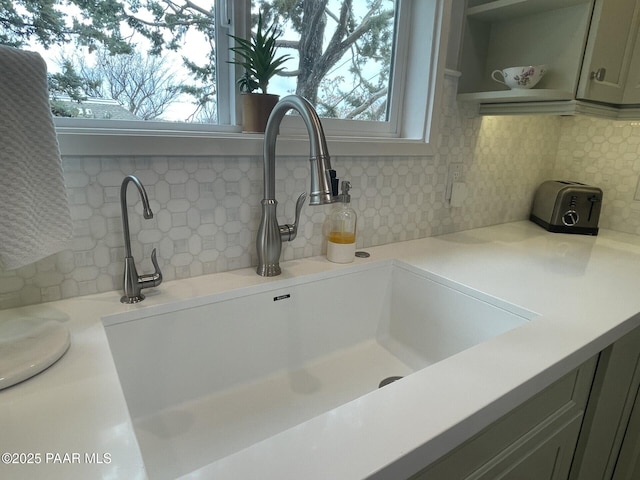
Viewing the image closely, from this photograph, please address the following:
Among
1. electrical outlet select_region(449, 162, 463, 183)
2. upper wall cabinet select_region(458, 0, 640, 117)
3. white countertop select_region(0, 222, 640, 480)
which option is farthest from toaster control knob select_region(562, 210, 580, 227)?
white countertop select_region(0, 222, 640, 480)

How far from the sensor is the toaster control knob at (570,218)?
1584mm

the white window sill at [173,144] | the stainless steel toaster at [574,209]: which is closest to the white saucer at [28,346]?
the white window sill at [173,144]

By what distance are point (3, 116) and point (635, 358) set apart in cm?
139

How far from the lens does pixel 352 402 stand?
53 cm

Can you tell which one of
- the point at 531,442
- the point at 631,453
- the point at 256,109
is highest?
the point at 256,109

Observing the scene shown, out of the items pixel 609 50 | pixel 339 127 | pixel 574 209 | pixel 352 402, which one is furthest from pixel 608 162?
pixel 352 402

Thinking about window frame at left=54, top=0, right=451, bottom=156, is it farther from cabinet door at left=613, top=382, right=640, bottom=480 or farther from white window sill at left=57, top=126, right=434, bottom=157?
cabinet door at left=613, top=382, right=640, bottom=480

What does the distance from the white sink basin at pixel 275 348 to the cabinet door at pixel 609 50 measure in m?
0.85

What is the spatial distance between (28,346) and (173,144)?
47 centimetres

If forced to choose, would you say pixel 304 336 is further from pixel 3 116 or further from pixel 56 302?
pixel 3 116

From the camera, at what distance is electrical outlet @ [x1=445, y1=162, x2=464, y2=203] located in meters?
1.43

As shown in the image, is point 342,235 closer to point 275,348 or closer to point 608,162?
point 275,348

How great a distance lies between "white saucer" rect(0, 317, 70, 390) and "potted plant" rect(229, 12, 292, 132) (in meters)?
0.64

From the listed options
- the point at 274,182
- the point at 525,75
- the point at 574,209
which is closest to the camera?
the point at 274,182
